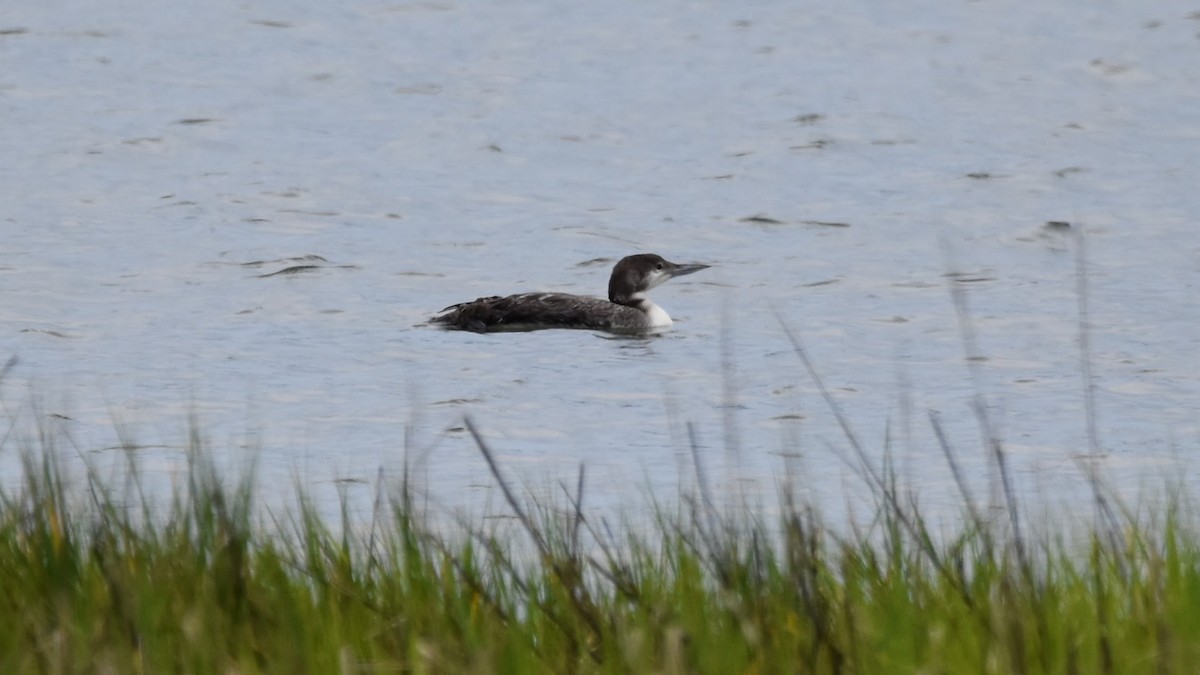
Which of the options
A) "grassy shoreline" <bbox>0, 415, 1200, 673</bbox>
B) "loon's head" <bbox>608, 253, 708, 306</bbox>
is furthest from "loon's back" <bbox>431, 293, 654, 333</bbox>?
"grassy shoreline" <bbox>0, 415, 1200, 673</bbox>

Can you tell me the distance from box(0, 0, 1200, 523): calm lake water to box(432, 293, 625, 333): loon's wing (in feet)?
0.54

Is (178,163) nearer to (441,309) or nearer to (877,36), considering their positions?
(441,309)

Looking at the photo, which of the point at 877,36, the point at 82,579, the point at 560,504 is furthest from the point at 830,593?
the point at 877,36

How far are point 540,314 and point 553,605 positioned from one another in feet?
26.1

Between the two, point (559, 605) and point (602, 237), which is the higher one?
point (602, 237)

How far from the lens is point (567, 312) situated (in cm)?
1253

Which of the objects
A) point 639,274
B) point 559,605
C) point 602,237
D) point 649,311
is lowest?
point 559,605

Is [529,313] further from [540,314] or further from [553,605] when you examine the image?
[553,605]

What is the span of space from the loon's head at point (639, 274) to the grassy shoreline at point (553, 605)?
8.67 meters

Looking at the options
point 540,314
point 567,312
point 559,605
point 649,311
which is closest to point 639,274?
point 649,311

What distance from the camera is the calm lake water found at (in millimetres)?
9148

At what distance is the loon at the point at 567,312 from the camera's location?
40.1ft

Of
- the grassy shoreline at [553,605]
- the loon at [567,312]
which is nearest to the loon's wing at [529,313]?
the loon at [567,312]

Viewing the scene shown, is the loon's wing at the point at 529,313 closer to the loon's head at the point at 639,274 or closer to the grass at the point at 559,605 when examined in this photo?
the loon's head at the point at 639,274
